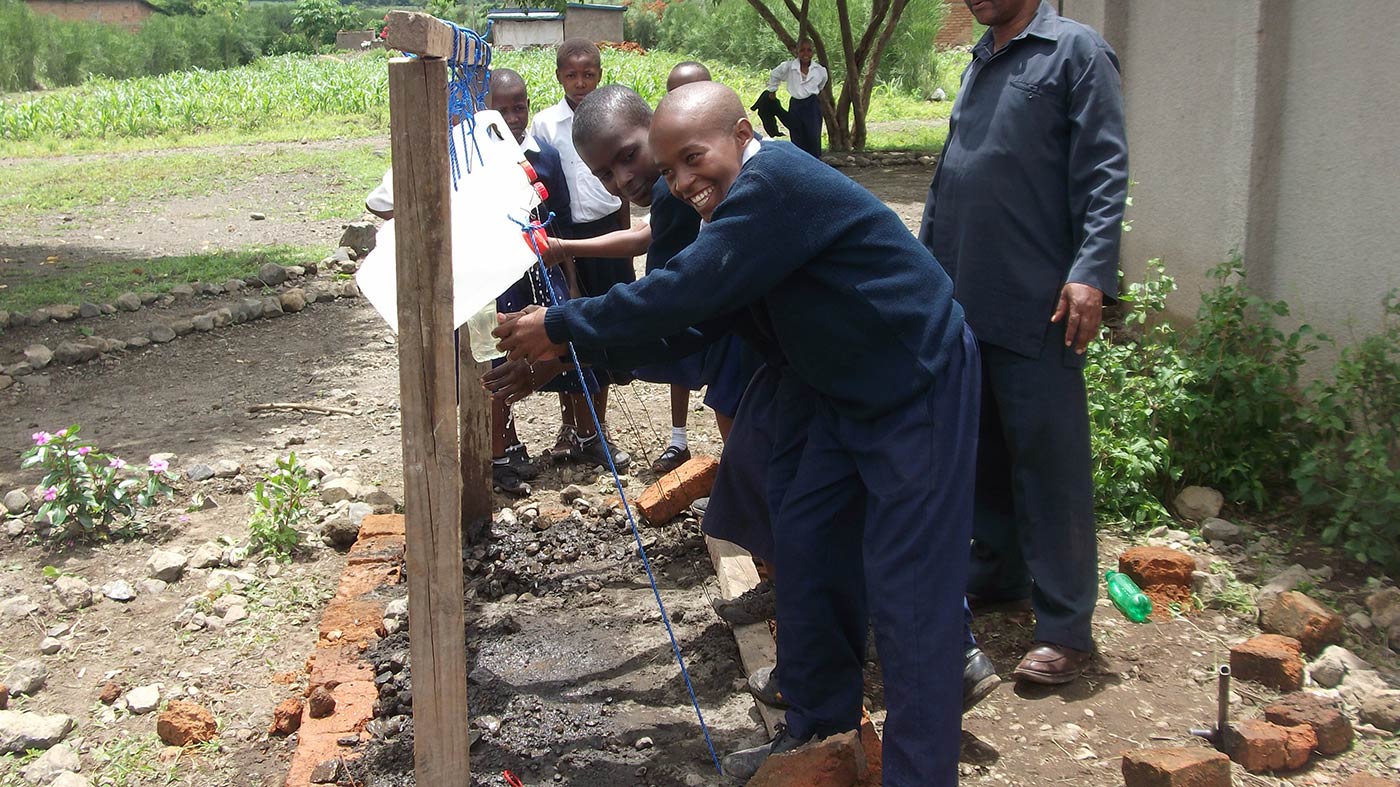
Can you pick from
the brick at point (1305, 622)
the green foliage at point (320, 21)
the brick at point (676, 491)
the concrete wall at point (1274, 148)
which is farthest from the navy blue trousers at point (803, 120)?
the green foliage at point (320, 21)

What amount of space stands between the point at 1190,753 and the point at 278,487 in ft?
10.8

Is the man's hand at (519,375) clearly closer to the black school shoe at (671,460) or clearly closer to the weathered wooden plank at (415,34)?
the weathered wooden plank at (415,34)

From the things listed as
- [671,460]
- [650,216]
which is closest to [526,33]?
[671,460]

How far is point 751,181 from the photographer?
7.78 ft

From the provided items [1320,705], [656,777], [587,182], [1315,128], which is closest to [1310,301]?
[1315,128]

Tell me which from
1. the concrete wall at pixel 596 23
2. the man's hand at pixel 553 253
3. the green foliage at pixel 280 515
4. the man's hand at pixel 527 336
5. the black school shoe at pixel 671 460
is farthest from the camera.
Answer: the concrete wall at pixel 596 23

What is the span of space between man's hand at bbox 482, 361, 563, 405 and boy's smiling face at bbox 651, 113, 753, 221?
0.54m

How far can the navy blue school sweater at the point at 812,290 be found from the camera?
2.38 m

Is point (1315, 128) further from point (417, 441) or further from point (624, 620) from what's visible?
point (417, 441)

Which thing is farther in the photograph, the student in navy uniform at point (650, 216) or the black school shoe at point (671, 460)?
the black school shoe at point (671, 460)

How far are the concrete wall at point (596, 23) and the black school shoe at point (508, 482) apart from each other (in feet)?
128

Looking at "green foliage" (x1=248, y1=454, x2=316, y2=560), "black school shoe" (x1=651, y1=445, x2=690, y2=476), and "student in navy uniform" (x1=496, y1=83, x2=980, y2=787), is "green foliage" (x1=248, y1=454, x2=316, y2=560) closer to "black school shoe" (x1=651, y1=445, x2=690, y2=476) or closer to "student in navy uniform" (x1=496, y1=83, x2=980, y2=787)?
"black school shoe" (x1=651, y1=445, x2=690, y2=476)

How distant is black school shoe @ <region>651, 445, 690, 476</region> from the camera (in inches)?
195

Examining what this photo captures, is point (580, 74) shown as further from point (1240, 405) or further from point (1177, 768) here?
point (1177, 768)
